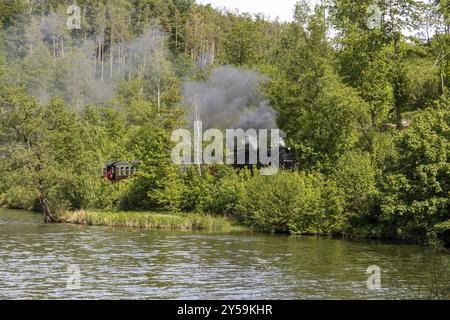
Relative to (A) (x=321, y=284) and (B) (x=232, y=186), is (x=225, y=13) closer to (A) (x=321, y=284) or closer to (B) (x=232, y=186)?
(B) (x=232, y=186)

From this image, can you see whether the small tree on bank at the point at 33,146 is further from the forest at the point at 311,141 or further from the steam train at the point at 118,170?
the steam train at the point at 118,170

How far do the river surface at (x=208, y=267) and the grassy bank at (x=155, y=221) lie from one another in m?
3.63

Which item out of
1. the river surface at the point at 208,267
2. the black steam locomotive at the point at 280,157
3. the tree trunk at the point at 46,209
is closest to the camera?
the river surface at the point at 208,267

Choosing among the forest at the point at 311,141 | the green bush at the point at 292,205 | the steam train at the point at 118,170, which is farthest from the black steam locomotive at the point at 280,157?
the steam train at the point at 118,170

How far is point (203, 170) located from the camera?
203ft

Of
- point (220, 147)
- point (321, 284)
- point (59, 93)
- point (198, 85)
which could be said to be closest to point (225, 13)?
point (59, 93)

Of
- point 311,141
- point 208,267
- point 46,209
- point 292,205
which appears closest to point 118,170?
point 46,209

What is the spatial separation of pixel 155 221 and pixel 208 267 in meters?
20.2

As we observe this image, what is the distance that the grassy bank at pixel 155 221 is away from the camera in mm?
50438

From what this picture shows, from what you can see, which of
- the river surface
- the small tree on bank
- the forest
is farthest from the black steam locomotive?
the river surface

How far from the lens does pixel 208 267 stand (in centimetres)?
3216

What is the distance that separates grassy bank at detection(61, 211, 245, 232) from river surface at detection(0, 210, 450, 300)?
3.63 m

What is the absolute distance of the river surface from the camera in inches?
1019

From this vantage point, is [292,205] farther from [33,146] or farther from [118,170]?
[118,170]
